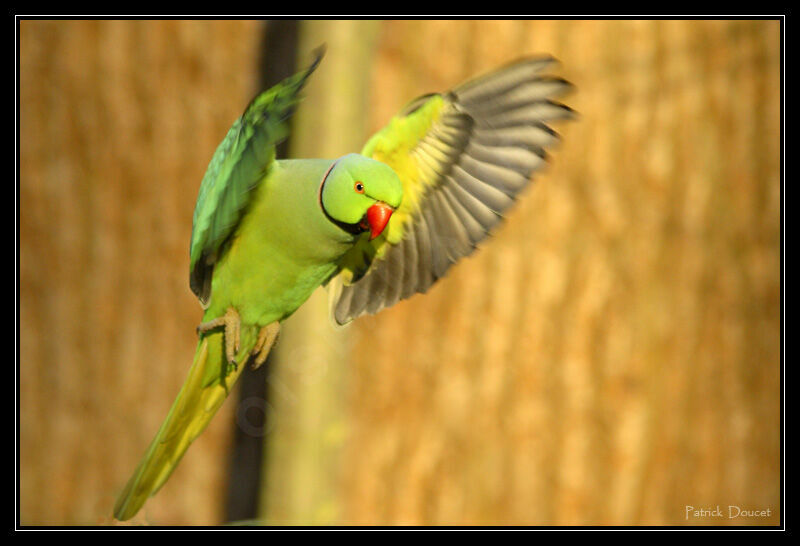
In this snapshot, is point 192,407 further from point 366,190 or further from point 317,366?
point 317,366

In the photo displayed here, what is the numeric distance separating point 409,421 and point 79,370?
0.51 metres

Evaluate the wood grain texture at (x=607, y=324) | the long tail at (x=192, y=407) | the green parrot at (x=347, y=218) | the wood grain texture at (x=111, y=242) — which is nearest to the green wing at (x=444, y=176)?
the green parrot at (x=347, y=218)

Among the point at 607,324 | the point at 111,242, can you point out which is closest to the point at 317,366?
the point at 111,242

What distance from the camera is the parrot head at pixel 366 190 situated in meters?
0.50

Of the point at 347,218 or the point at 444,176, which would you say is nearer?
the point at 347,218

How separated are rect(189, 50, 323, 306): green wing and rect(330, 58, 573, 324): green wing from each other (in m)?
0.12

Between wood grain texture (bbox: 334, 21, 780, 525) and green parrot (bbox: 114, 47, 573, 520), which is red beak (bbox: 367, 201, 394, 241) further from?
wood grain texture (bbox: 334, 21, 780, 525)

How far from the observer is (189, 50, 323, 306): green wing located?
0.41m

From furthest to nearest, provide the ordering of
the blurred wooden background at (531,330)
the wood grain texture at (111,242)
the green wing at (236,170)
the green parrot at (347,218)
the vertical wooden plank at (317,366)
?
the blurred wooden background at (531,330) → the wood grain texture at (111,242) → the vertical wooden plank at (317,366) → the green parrot at (347,218) → the green wing at (236,170)

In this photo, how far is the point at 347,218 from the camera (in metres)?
0.52

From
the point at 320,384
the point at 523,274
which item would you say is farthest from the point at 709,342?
the point at 320,384

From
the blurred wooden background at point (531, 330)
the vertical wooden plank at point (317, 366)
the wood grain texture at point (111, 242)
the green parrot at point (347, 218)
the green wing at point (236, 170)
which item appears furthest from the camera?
the blurred wooden background at point (531, 330)

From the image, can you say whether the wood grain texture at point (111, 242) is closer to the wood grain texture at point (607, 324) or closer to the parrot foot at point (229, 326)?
the wood grain texture at point (607, 324)

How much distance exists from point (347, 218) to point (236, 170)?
0.09 metres
